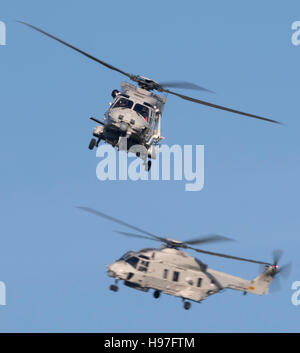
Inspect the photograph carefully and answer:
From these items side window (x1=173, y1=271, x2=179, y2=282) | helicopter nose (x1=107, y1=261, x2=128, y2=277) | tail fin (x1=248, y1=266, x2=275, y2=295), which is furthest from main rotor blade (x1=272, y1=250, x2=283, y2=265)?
helicopter nose (x1=107, y1=261, x2=128, y2=277)

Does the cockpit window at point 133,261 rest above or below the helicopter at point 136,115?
below

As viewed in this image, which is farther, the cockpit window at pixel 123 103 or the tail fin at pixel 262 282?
the cockpit window at pixel 123 103

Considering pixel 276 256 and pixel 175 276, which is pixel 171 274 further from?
pixel 276 256

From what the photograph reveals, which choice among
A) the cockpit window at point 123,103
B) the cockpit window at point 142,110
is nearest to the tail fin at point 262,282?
the cockpit window at point 142,110

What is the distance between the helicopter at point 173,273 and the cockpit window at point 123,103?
9198 millimetres

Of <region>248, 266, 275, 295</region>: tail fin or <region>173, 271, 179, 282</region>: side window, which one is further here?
<region>248, 266, 275, 295</region>: tail fin

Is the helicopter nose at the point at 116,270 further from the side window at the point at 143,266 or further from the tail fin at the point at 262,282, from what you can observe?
the tail fin at the point at 262,282

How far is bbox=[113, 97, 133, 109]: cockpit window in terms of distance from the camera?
3300 inches

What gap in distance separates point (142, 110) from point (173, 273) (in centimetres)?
1127

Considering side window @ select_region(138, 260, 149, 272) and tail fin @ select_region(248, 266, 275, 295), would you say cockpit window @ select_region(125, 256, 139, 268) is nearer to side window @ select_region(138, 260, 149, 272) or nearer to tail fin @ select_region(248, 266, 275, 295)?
side window @ select_region(138, 260, 149, 272)

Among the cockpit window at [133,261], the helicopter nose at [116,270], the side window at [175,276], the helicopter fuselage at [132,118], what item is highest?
the helicopter fuselage at [132,118]

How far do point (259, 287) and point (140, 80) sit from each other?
630 inches

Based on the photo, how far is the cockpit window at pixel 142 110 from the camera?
275 ft

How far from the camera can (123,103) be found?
276 ft
